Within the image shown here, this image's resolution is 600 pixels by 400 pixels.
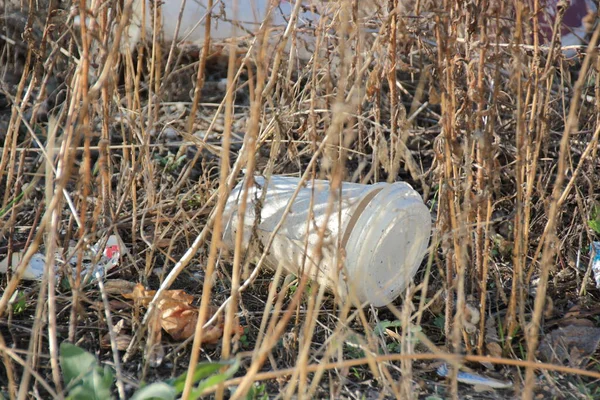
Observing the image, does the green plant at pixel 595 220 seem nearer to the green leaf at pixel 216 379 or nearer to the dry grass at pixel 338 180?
the dry grass at pixel 338 180

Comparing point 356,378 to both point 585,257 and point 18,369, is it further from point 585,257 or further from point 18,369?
point 585,257

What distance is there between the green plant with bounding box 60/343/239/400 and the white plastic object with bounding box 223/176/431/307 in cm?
48

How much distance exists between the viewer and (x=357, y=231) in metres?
1.93

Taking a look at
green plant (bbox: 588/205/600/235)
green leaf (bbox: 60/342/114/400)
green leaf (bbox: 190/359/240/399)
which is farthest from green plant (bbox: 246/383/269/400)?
green plant (bbox: 588/205/600/235)

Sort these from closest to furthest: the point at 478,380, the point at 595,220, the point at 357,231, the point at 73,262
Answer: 1. the point at 478,380
2. the point at 357,231
3. the point at 73,262
4. the point at 595,220

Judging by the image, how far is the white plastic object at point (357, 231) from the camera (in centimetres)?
193

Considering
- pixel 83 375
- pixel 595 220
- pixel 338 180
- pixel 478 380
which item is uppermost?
pixel 338 180

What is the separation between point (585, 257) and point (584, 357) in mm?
507

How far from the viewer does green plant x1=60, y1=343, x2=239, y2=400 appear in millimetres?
1360

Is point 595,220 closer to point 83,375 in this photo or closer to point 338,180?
point 338,180

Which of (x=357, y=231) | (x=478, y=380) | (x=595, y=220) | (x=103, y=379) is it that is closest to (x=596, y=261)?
(x=595, y=220)

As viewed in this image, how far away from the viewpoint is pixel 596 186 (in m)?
2.40

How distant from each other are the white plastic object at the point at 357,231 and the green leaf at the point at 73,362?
52 centimetres

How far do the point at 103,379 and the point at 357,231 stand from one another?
76 centimetres
